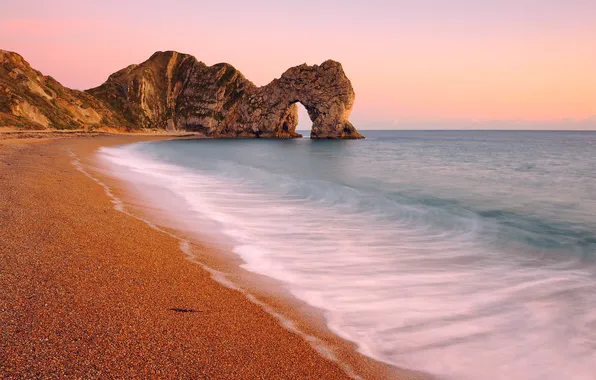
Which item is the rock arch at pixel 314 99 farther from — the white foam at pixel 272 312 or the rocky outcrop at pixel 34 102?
the white foam at pixel 272 312

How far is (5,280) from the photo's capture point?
4473 millimetres

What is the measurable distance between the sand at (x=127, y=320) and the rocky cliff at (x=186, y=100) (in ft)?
262

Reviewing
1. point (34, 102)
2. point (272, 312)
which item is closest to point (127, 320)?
point (272, 312)

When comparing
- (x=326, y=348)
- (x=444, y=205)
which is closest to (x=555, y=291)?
(x=326, y=348)

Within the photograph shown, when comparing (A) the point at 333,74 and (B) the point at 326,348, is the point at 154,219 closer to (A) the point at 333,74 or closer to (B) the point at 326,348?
(B) the point at 326,348

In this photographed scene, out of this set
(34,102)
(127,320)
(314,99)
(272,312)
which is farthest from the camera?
(314,99)

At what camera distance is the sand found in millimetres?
3174

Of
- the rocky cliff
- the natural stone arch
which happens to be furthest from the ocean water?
the natural stone arch

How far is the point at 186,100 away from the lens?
167500mm

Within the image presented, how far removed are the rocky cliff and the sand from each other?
7982cm

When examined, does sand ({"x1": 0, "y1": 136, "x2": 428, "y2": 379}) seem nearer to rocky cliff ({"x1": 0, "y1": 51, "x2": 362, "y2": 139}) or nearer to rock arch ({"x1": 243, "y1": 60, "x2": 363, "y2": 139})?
rocky cliff ({"x1": 0, "y1": 51, "x2": 362, "y2": 139})

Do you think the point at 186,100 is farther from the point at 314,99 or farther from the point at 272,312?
the point at 272,312

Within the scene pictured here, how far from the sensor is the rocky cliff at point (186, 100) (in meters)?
86.0

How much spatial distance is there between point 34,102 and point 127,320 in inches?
3857
